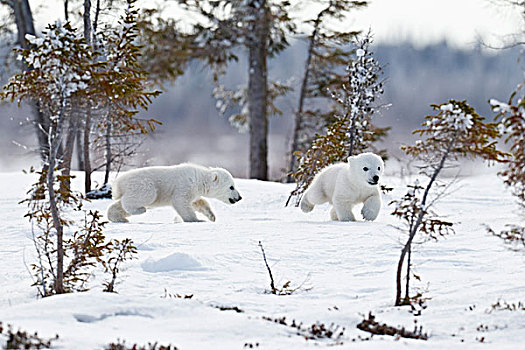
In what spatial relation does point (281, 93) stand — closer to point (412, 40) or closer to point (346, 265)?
point (346, 265)

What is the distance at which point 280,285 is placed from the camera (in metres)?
5.62

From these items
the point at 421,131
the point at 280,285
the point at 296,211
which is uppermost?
the point at 421,131

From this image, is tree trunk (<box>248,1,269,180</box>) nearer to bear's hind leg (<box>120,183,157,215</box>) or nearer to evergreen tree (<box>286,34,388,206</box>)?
evergreen tree (<box>286,34,388,206</box>)

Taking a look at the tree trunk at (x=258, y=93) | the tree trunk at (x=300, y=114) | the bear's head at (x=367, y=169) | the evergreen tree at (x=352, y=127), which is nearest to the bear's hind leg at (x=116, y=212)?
the bear's head at (x=367, y=169)

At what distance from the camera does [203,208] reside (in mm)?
9984

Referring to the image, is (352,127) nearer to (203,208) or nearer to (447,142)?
(203,208)

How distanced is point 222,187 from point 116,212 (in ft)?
5.76

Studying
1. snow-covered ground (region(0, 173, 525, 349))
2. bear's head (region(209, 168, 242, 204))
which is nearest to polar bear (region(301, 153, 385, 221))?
snow-covered ground (region(0, 173, 525, 349))

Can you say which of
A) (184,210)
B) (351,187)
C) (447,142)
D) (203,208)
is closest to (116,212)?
(184,210)

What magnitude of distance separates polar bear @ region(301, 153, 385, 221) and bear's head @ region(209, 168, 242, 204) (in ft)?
4.49

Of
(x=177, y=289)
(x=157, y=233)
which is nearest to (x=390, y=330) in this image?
(x=177, y=289)

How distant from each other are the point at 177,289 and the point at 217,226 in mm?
3118

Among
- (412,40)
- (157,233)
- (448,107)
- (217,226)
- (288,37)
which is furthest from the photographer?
(412,40)

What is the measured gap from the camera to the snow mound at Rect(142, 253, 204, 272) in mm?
5969
